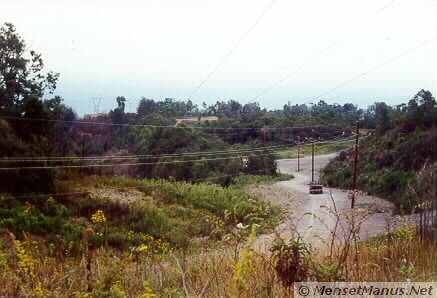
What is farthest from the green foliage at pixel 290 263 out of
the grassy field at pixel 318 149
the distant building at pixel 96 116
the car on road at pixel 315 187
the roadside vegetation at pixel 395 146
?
the distant building at pixel 96 116

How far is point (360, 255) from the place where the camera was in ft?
7.87

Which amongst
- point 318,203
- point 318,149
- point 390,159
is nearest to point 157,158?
point 318,149

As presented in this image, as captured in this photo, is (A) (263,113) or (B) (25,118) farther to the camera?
(A) (263,113)

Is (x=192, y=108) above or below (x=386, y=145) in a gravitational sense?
above

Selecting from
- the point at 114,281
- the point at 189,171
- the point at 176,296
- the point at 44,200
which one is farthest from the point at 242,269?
the point at 189,171

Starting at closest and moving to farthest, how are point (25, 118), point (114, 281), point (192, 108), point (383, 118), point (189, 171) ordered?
point (114, 281)
point (383, 118)
point (25, 118)
point (189, 171)
point (192, 108)

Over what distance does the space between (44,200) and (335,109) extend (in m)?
4.99

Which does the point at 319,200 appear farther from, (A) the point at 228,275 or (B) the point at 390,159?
(A) the point at 228,275

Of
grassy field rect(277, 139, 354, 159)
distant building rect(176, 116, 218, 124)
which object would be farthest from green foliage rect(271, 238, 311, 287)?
distant building rect(176, 116, 218, 124)

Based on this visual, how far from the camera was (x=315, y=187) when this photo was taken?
6.00 metres

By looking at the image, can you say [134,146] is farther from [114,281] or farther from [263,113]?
[114,281]

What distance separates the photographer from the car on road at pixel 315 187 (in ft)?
18.8

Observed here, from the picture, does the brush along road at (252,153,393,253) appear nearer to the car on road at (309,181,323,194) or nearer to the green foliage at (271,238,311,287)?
the car on road at (309,181,323,194)

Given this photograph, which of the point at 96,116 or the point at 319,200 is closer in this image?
the point at 319,200
